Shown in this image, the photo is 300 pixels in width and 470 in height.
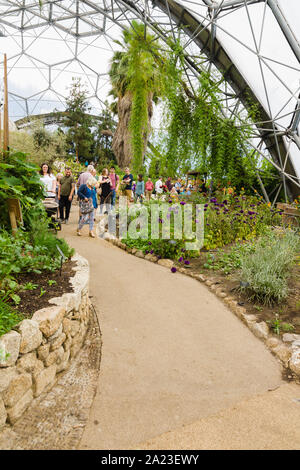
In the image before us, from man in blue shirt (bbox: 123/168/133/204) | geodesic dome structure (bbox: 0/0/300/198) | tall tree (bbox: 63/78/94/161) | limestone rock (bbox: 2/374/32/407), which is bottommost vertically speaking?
limestone rock (bbox: 2/374/32/407)

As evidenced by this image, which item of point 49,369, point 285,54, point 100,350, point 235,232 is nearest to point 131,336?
point 100,350

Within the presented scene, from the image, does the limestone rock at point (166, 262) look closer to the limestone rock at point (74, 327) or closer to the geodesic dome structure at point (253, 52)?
the limestone rock at point (74, 327)

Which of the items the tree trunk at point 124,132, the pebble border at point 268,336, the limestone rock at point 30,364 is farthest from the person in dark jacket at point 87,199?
the tree trunk at point 124,132

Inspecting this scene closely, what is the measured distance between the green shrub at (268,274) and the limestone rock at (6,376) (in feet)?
11.2

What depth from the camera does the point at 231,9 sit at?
8289 millimetres

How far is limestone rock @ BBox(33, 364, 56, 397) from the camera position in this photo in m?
2.53

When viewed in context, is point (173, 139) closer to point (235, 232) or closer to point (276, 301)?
point (235, 232)

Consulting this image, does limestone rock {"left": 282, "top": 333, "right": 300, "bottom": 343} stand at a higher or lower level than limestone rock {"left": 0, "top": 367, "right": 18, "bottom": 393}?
lower

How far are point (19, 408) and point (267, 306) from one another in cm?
342

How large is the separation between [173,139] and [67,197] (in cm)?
392

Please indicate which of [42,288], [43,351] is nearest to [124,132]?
[42,288]

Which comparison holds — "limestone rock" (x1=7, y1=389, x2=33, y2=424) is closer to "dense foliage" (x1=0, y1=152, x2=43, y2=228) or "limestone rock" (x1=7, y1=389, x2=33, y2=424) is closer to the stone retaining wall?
the stone retaining wall

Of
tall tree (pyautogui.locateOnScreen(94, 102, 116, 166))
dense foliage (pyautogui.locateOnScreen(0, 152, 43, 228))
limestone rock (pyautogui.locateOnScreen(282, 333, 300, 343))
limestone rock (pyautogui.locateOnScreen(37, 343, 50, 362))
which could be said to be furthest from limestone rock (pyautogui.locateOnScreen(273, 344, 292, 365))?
tall tree (pyautogui.locateOnScreen(94, 102, 116, 166))

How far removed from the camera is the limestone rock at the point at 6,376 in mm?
2129
